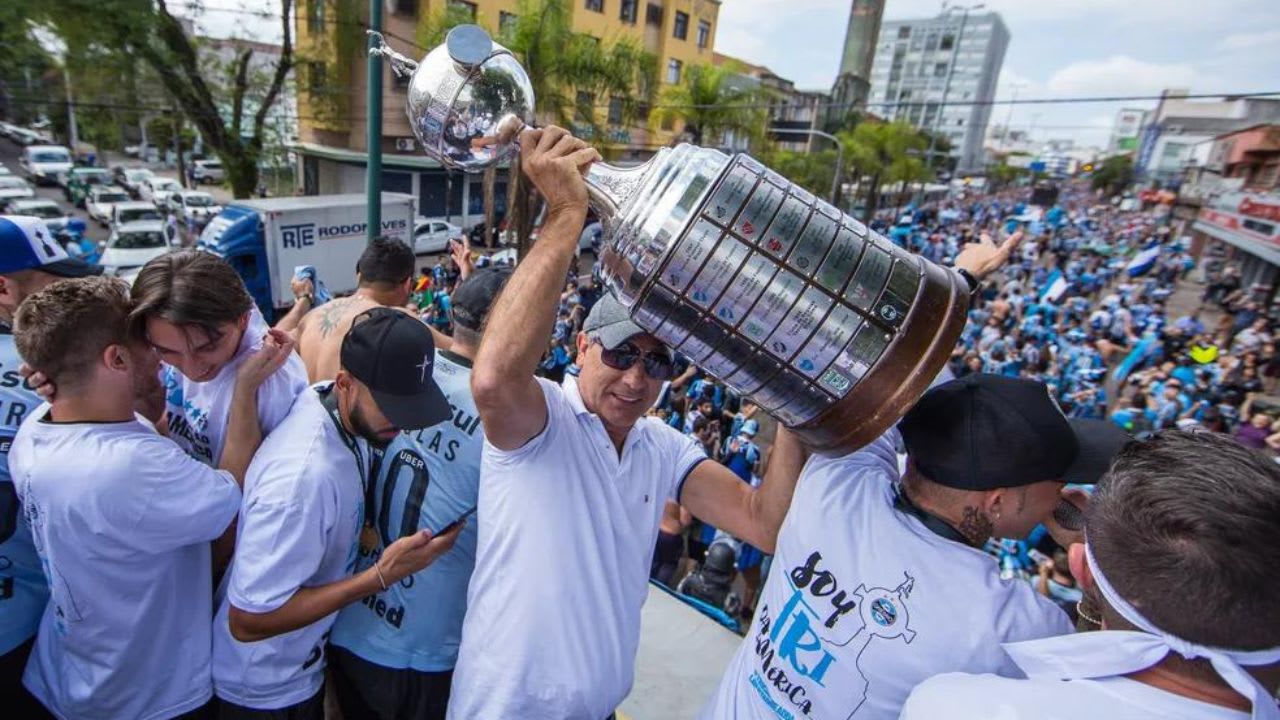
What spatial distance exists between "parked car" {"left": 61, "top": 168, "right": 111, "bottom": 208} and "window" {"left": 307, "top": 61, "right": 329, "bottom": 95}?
1010 centimetres

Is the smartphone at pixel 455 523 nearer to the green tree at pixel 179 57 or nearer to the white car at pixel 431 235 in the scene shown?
the green tree at pixel 179 57

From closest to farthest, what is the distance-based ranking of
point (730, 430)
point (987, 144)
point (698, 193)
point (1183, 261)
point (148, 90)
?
1. point (698, 193)
2. point (730, 430)
3. point (148, 90)
4. point (1183, 261)
5. point (987, 144)

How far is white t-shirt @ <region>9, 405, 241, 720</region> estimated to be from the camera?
5.87ft

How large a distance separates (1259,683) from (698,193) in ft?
4.31

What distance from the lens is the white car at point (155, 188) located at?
85.1 ft

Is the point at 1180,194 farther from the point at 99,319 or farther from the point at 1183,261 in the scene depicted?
the point at 99,319

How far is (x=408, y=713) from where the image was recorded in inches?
88.3

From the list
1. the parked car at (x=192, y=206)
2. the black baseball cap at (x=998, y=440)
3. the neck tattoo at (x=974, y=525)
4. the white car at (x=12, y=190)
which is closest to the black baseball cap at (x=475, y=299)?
the black baseball cap at (x=998, y=440)

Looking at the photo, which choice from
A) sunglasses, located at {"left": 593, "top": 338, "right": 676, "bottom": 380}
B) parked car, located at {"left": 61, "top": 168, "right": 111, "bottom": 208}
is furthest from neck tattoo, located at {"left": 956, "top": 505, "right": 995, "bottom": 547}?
parked car, located at {"left": 61, "top": 168, "right": 111, "bottom": 208}

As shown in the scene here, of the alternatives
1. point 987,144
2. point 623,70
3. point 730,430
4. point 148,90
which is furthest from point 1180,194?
point 987,144

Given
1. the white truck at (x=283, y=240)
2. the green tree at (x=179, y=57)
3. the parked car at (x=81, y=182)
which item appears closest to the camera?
the white truck at (x=283, y=240)

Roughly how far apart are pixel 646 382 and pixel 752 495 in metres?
0.57

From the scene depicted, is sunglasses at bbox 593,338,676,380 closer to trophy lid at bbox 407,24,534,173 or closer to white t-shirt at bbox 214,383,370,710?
trophy lid at bbox 407,24,534,173

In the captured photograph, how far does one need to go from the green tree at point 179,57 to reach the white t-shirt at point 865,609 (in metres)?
20.0
